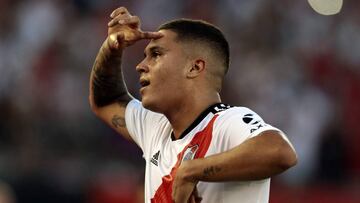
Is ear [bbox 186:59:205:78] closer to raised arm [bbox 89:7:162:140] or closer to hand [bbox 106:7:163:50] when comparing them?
hand [bbox 106:7:163:50]

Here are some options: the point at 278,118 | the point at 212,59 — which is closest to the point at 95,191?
the point at 278,118

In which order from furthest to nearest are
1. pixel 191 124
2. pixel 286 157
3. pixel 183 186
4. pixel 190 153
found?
pixel 191 124 < pixel 190 153 < pixel 183 186 < pixel 286 157

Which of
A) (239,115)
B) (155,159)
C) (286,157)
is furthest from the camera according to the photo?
(155,159)

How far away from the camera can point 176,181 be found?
12.9 feet

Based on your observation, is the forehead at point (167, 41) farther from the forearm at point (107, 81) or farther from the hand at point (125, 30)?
the forearm at point (107, 81)

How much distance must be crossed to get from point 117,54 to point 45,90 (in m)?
4.89

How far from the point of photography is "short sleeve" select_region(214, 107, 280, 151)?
400 centimetres

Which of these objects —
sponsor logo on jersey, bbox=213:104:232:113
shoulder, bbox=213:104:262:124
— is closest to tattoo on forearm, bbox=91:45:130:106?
sponsor logo on jersey, bbox=213:104:232:113

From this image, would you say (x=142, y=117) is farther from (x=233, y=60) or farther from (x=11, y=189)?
(x=233, y=60)

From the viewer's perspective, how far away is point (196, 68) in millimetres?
4496

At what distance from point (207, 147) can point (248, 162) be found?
42cm

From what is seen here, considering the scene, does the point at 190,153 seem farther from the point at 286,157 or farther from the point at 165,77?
the point at 286,157

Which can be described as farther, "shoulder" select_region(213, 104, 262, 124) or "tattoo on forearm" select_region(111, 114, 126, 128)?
"tattoo on forearm" select_region(111, 114, 126, 128)

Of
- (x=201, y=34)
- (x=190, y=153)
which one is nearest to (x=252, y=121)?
(x=190, y=153)
